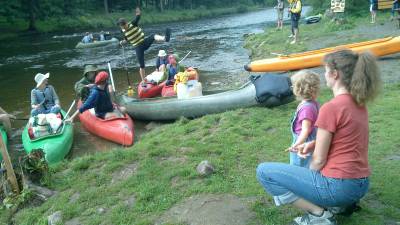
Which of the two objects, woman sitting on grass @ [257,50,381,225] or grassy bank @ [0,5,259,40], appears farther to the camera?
grassy bank @ [0,5,259,40]

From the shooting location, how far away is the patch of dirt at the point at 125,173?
17.1ft

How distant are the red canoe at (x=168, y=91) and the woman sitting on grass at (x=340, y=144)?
6.54 meters

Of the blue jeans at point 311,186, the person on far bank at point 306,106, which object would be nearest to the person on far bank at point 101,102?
the person on far bank at point 306,106

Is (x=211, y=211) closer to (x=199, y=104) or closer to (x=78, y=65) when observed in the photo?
(x=199, y=104)

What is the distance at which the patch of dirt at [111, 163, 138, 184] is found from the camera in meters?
5.21

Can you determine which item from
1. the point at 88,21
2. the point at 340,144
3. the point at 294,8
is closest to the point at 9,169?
the point at 340,144

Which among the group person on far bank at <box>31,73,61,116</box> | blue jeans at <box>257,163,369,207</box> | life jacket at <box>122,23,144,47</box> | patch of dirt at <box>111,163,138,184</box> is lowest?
patch of dirt at <box>111,163,138,184</box>

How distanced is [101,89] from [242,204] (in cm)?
453

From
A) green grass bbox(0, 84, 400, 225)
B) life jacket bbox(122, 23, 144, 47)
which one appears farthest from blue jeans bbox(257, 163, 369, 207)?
life jacket bbox(122, 23, 144, 47)

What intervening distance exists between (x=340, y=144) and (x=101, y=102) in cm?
589

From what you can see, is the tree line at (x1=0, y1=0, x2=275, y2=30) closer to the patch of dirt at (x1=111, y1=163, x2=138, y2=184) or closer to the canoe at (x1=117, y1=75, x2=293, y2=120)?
the canoe at (x1=117, y1=75, x2=293, y2=120)

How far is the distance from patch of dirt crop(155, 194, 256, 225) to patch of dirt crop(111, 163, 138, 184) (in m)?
1.18

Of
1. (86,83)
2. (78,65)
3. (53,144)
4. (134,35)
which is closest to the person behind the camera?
(53,144)

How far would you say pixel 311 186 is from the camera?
305 centimetres
